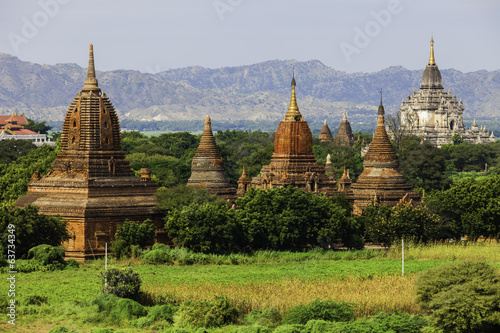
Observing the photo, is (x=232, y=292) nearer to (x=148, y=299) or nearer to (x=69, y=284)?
(x=148, y=299)

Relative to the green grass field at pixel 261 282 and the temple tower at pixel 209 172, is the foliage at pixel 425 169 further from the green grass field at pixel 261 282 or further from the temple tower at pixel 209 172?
the green grass field at pixel 261 282

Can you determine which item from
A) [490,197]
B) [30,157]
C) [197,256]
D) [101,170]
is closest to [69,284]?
[197,256]

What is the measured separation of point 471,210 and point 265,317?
1090 inches

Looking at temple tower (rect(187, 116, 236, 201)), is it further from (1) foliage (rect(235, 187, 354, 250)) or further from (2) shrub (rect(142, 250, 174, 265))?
(2) shrub (rect(142, 250, 174, 265))

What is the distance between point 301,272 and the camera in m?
51.9

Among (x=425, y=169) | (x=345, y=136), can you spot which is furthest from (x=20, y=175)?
(x=345, y=136)

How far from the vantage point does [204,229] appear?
189 ft

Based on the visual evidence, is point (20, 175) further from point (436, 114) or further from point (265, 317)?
point (436, 114)

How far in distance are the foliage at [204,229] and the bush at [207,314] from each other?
14.9 metres

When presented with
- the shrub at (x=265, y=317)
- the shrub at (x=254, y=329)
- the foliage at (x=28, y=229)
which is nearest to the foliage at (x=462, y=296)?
the shrub at (x=265, y=317)

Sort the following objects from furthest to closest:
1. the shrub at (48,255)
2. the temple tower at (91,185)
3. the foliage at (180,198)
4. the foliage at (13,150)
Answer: the foliage at (13,150) < the foliage at (180,198) < the temple tower at (91,185) < the shrub at (48,255)

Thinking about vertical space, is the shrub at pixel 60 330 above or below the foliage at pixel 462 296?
below

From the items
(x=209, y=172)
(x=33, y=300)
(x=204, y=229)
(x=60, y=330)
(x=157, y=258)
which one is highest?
(x=209, y=172)

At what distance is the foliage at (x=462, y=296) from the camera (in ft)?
132
